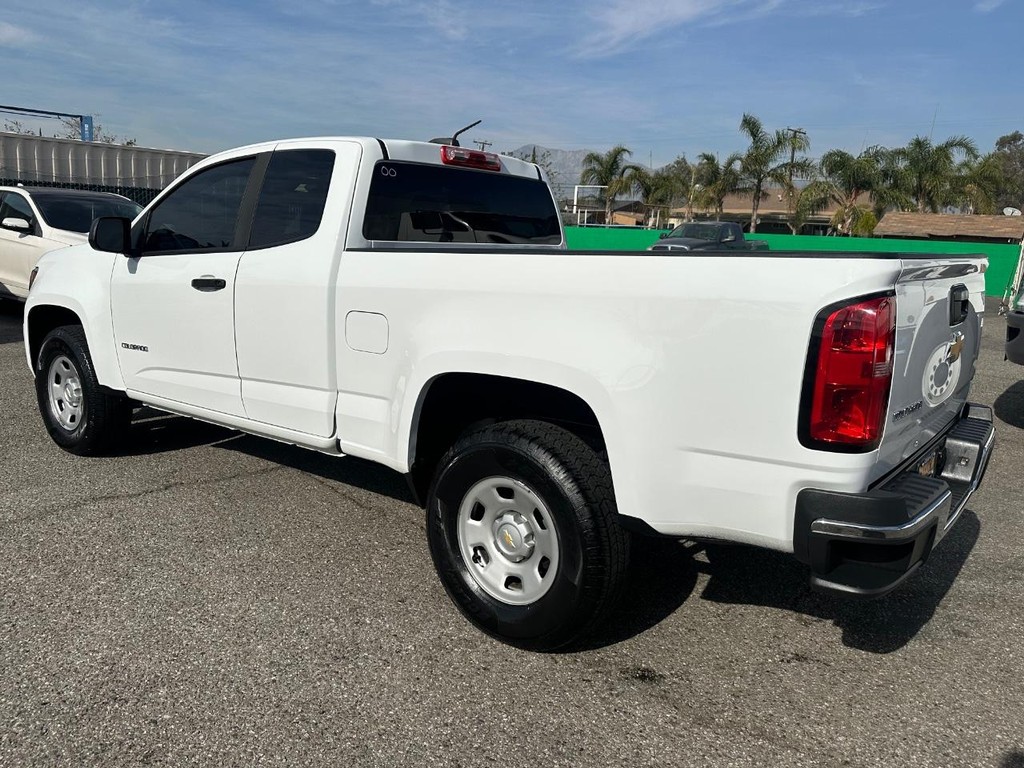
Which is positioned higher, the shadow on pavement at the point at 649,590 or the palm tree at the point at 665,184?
the palm tree at the point at 665,184

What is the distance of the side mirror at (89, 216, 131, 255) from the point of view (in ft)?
15.1

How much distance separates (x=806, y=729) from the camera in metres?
2.72

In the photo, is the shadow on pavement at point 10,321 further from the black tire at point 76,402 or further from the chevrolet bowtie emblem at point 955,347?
the chevrolet bowtie emblem at point 955,347

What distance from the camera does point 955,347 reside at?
10.2 feet

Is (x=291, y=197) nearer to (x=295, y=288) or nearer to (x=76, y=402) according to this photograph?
(x=295, y=288)

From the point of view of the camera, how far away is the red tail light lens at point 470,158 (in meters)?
4.25

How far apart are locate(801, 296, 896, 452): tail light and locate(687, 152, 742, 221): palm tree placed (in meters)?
39.5

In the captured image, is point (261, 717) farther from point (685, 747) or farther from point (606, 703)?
point (685, 747)

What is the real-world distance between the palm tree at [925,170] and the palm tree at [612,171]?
12304mm

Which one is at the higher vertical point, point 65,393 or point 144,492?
point 65,393

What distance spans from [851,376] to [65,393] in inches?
190

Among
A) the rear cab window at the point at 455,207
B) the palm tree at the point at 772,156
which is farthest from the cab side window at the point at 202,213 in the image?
the palm tree at the point at 772,156

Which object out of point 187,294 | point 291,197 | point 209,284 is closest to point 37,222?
point 187,294

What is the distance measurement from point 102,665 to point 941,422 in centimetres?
319
